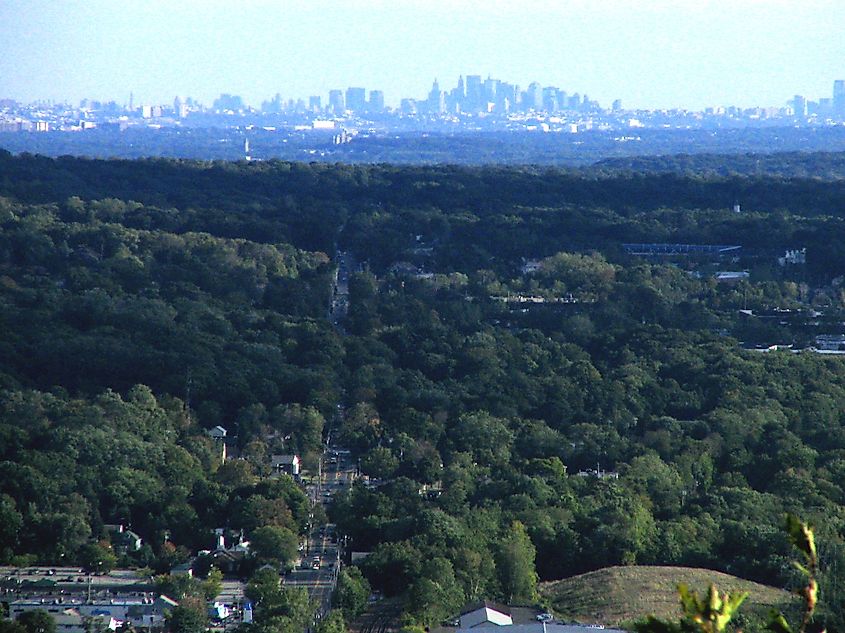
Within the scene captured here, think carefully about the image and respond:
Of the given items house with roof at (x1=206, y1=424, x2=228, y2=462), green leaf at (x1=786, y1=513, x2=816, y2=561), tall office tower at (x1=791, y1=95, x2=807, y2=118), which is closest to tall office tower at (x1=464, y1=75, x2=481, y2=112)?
tall office tower at (x1=791, y1=95, x2=807, y2=118)

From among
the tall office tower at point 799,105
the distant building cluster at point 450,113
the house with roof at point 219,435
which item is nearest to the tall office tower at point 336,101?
the distant building cluster at point 450,113

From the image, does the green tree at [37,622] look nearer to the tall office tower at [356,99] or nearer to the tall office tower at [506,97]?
the tall office tower at [506,97]

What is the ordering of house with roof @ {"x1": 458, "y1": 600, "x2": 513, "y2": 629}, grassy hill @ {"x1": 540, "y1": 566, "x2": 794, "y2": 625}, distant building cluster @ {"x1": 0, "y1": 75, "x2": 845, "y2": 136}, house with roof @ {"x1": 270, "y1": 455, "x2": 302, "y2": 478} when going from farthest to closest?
1. distant building cluster @ {"x1": 0, "y1": 75, "x2": 845, "y2": 136}
2. house with roof @ {"x1": 270, "y1": 455, "x2": 302, "y2": 478}
3. grassy hill @ {"x1": 540, "y1": 566, "x2": 794, "y2": 625}
4. house with roof @ {"x1": 458, "y1": 600, "x2": 513, "y2": 629}

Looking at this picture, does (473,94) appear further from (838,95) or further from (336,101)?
(838,95)

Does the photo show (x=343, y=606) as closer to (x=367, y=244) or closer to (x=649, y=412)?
(x=649, y=412)

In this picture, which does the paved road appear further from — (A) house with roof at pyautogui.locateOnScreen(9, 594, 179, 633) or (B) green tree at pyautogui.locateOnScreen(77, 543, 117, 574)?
(B) green tree at pyautogui.locateOnScreen(77, 543, 117, 574)

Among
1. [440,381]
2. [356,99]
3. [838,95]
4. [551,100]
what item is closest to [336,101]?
[356,99]

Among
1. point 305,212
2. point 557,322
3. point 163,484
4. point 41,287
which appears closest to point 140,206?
point 305,212
